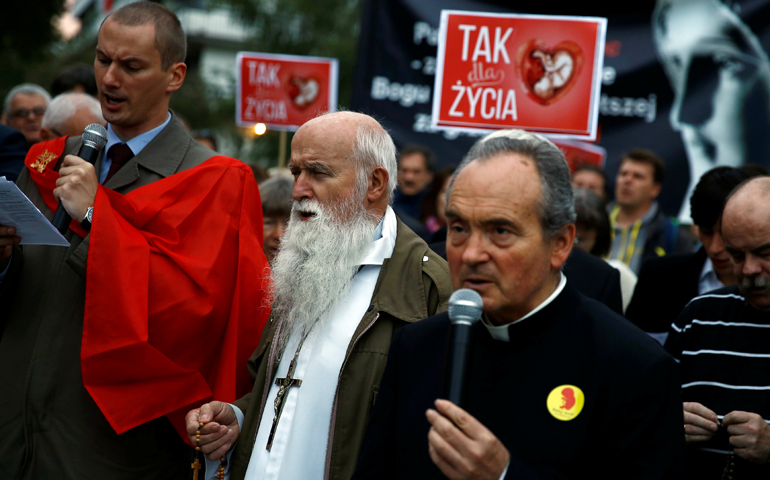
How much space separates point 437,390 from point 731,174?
285cm

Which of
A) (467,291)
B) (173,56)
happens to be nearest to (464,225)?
(467,291)

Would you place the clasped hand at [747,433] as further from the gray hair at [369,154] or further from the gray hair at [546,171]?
the gray hair at [369,154]

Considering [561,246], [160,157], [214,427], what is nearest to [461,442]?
[561,246]

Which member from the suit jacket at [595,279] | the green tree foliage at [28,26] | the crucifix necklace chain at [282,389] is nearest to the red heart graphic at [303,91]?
the green tree foliage at [28,26]

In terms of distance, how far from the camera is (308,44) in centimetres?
2750

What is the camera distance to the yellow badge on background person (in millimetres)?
2113

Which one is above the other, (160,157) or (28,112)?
(28,112)

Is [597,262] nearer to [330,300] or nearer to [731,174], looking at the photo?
[731,174]

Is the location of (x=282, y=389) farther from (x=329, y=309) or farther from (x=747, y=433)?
(x=747, y=433)

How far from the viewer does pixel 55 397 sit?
10.7 ft

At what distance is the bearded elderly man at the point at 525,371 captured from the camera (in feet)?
6.77

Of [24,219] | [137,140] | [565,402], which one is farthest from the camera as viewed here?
[137,140]

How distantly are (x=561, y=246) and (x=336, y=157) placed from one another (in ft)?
3.98

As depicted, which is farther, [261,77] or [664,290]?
[261,77]
